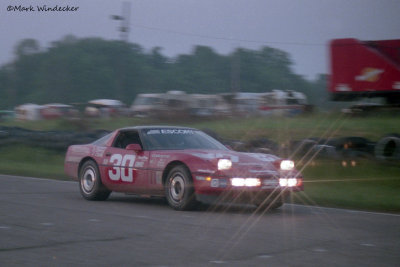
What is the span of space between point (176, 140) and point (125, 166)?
946 mm

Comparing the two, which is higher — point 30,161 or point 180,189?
point 30,161

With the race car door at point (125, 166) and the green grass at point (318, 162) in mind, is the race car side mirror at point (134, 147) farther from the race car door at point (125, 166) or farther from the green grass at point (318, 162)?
the green grass at point (318, 162)

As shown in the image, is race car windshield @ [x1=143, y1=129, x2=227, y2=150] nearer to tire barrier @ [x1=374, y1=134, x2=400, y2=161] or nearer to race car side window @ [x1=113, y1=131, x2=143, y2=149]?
race car side window @ [x1=113, y1=131, x2=143, y2=149]

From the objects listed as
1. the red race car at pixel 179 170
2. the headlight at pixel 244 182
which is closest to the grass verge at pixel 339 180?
the red race car at pixel 179 170

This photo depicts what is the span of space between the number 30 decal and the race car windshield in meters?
0.41

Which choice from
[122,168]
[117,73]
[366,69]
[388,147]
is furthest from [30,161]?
[117,73]

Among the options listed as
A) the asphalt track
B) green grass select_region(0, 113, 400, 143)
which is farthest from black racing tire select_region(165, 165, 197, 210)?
green grass select_region(0, 113, 400, 143)

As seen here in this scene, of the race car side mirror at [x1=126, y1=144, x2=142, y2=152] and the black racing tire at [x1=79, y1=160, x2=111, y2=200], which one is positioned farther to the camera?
the black racing tire at [x1=79, y1=160, x2=111, y2=200]

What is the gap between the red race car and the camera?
838 cm

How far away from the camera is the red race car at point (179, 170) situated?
8375mm

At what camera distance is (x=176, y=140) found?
967 cm

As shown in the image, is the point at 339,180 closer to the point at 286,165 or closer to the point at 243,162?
the point at 286,165

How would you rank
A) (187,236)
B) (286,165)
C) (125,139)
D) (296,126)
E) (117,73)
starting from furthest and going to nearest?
1. (117,73)
2. (296,126)
3. (125,139)
4. (286,165)
5. (187,236)

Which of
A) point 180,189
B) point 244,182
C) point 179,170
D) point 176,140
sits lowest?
point 180,189
